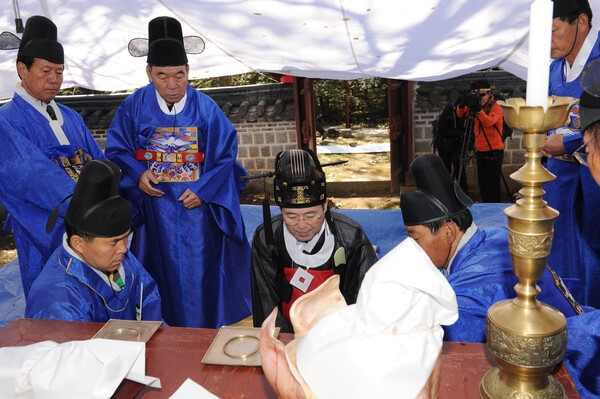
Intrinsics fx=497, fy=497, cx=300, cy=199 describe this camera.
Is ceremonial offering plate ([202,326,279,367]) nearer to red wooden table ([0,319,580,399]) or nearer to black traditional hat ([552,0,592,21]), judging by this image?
red wooden table ([0,319,580,399])

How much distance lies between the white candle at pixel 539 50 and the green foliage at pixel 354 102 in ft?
51.5

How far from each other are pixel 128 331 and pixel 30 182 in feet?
6.51

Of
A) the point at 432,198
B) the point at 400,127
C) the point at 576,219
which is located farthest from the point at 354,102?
the point at 432,198

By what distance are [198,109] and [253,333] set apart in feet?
7.85

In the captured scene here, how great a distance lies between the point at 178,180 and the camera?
3.40 metres

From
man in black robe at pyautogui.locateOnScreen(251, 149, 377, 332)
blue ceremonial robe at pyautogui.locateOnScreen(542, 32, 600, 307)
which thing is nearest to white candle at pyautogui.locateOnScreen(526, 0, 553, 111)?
man in black robe at pyautogui.locateOnScreen(251, 149, 377, 332)

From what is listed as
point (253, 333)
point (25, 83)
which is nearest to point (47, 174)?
point (25, 83)

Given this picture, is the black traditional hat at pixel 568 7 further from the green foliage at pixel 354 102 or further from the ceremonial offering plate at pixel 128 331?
the green foliage at pixel 354 102

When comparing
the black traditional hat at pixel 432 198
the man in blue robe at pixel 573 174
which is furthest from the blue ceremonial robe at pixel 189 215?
the man in blue robe at pixel 573 174

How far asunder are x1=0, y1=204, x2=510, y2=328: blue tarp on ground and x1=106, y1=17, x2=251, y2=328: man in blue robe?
1205 millimetres

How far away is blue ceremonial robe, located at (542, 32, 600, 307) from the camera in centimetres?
286

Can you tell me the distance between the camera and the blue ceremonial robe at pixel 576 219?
286cm

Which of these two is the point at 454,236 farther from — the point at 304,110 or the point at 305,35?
the point at 304,110

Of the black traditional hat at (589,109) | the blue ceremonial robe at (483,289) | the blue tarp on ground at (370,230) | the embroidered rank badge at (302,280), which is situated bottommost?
the blue tarp on ground at (370,230)
